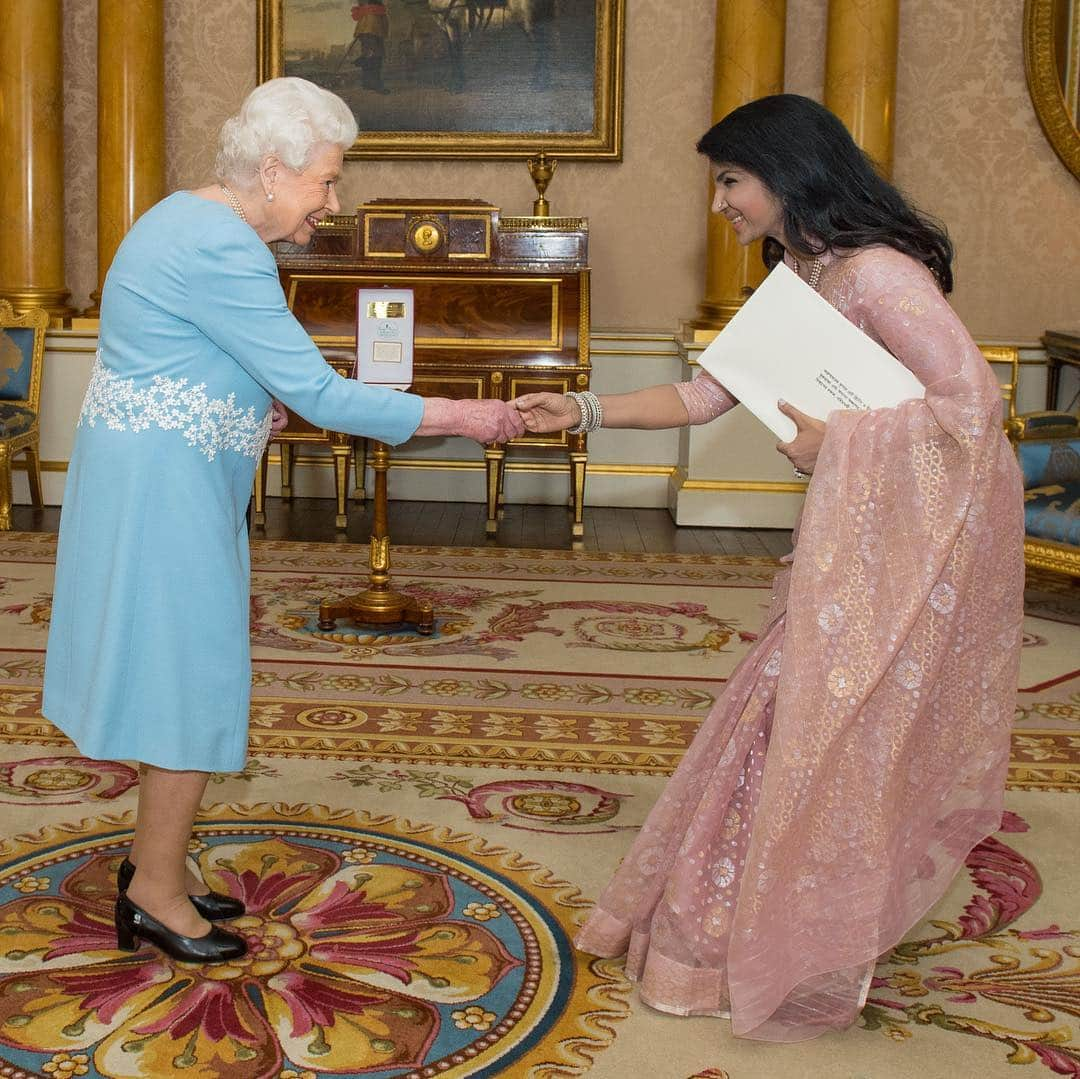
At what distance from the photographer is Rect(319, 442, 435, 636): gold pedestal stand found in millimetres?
5441

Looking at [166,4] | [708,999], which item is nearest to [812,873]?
[708,999]

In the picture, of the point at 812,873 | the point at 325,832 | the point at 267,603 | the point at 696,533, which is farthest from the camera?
the point at 696,533

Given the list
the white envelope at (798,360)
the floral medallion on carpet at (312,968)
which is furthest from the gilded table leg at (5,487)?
the white envelope at (798,360)

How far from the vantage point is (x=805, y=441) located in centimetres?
266

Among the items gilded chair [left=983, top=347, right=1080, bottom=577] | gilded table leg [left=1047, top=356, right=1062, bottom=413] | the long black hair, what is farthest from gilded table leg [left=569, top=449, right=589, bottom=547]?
the long black hair

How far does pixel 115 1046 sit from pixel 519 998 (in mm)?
710

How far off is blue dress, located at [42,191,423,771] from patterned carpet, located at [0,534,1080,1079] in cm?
47

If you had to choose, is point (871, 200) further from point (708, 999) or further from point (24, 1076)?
point (24, 1076)

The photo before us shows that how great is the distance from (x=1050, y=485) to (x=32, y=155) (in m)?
5.38

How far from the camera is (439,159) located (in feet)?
27.1

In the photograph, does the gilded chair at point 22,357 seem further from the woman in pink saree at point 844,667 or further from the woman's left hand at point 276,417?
the woman in pink saree at point 844,667

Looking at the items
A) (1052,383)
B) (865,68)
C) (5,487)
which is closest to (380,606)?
(5,487)

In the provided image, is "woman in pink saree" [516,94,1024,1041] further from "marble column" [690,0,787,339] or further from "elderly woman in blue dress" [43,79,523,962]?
"marble column" [690,0,787,339]

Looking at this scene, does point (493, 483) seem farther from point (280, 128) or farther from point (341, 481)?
point (280, 128)
